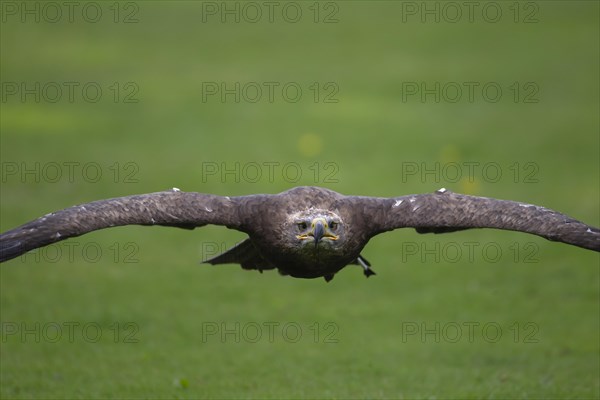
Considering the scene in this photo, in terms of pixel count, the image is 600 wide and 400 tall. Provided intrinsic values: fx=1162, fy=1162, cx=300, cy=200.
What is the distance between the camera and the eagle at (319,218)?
39.2 feet

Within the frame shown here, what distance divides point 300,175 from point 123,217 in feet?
48.7

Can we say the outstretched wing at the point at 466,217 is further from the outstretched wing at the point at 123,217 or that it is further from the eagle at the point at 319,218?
the outstretched wing at the point at 123,217

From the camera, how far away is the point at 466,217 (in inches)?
486

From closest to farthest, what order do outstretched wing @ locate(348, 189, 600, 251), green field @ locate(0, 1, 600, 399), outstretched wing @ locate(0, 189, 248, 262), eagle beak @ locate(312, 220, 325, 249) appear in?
outstretched wing @ locate(0, 189, 248, 262), eagle beak @ locate(312, 220, 325, 249), outstretched wing @ locate(348, 189, 600, 251), green field @ locate(0, 1, 600, 399)

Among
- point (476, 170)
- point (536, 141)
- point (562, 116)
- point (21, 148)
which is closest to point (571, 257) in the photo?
point (476, 170)

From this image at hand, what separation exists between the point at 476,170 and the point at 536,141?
11.6 feet

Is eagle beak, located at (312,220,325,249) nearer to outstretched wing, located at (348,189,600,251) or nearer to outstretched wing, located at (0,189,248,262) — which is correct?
outstretched wing, located at (348,189,600,251)

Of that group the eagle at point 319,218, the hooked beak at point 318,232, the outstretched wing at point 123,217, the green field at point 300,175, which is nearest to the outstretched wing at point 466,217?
the eagle at point 319,218

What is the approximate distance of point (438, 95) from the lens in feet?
111

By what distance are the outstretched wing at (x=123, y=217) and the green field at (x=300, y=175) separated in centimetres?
310

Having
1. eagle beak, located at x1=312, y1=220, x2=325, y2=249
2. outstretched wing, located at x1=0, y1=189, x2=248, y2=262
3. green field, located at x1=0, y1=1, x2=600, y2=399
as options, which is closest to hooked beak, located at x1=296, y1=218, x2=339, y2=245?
eagle beak, located at x1=312, y1=220, x2=325, y2=249

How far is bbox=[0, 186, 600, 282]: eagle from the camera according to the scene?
12.0 metres

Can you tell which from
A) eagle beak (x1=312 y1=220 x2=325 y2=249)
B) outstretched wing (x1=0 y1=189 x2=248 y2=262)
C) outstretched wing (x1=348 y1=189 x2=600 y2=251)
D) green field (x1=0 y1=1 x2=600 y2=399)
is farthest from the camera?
green field (x1=0 y1=1 x2=600 y2=399)

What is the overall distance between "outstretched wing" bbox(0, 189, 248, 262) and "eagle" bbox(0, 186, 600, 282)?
0.03 feet
